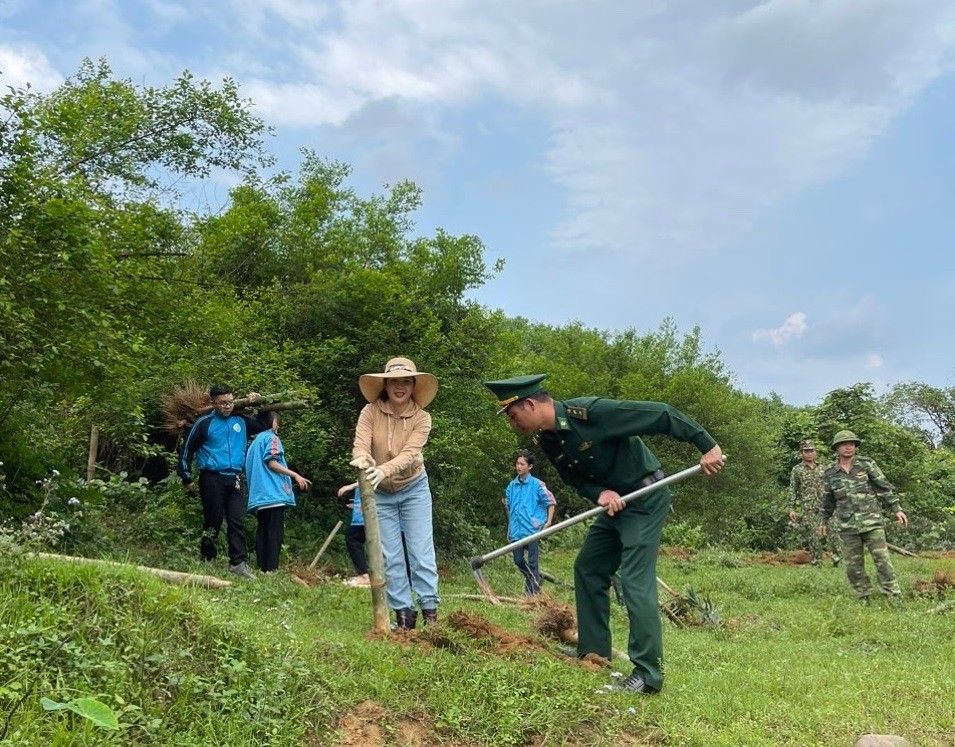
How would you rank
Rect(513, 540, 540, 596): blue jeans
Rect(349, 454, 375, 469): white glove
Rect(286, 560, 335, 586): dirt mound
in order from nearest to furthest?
Rect(349, 454, 375, 469): white glove → Rect(286, 560, 335, 586): dirt mound → Rect(513, 540, 540, 596): blue jeans

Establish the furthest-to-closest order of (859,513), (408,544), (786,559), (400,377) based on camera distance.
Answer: (786,559)
(859,513)
(408,544)
(400,377)

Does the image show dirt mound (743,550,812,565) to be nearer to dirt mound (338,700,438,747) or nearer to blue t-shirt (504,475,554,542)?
blue t-shirt (504,475,554,542)

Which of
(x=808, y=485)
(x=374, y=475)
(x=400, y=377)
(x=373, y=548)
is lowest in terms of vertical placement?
(x=373, y=548)

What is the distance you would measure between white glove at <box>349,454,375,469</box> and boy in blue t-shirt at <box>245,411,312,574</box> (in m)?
3.41

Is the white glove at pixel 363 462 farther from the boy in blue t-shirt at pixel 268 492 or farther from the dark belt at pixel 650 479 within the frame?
the boy in blue t-shirt at pixel 268 492

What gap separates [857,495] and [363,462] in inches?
279

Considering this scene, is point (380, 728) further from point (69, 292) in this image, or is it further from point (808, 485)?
point (808, 485)

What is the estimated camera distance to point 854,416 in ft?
73.0

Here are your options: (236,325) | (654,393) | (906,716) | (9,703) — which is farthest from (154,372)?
Answer: (654,393)

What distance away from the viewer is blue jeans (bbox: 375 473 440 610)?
582cm

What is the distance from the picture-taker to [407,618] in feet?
19.1

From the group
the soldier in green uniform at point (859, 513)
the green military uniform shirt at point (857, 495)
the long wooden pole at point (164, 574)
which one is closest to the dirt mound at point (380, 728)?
the long wooden pole at point (164, 574)

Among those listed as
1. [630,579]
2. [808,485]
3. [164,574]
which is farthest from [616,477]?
[808,485]

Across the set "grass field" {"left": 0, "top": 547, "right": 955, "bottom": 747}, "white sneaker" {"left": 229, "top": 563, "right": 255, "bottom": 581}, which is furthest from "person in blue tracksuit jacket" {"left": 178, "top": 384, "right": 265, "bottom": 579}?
"grass field" {"left": 0, "top": 547, "right": 955, "bottom": 747}
